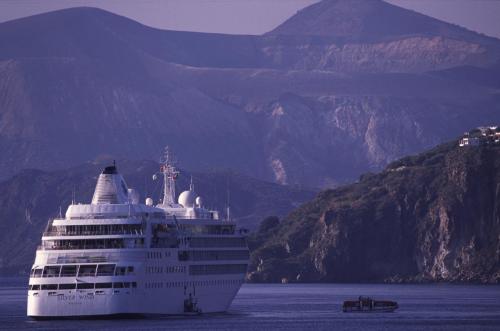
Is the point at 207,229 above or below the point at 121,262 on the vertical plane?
above

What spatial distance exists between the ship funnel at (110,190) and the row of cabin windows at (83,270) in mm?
8303

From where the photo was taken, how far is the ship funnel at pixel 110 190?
159 m

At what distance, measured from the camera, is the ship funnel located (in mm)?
158875

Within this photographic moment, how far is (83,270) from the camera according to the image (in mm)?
151375

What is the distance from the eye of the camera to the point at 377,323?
165 meters

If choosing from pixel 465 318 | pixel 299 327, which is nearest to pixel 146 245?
pixel 299 327

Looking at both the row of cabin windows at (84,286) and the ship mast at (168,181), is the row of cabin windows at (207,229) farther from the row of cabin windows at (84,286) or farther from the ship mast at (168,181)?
the row of cabin windows at (84,286)

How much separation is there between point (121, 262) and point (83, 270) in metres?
3.28

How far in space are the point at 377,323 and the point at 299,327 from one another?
1037cm

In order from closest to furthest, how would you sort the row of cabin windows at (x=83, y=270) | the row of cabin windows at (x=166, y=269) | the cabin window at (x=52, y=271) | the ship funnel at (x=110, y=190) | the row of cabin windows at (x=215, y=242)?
the row of cabin windows at (x=83, y=270)
the cabin window at (x=52, y=271)
the row of cabin windows at (x=166, y=269)
the ship funnel at (x=110, y=190)
the row of cabin windows at (x=215, y=242)

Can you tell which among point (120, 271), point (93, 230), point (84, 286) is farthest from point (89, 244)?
point (84, 286)

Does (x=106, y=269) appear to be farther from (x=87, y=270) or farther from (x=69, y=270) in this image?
(x=69, y=270)

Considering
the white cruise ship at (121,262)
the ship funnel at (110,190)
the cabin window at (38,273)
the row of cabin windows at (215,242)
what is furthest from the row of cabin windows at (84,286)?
the row of cabin windows at (215,242)

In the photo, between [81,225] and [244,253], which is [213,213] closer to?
[244,253]
